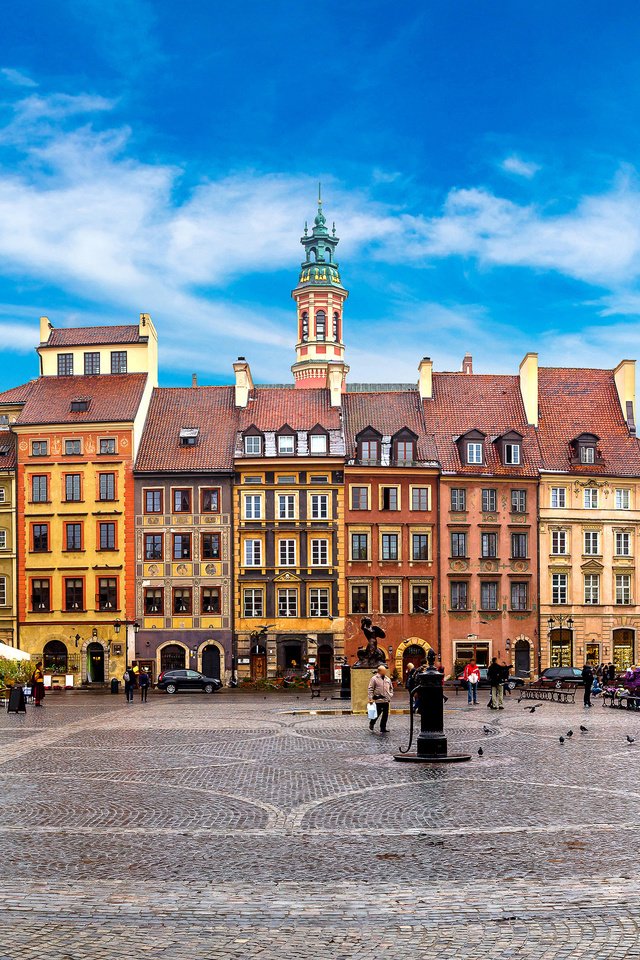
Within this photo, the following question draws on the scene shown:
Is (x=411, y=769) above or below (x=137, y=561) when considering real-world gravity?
below

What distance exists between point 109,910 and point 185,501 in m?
54.1

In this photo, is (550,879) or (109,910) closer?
(109,910)

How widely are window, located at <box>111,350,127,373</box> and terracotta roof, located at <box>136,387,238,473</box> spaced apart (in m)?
2.43

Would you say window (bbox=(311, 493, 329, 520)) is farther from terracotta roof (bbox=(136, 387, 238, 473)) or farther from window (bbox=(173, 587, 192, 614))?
window (bbox=(173, 587, 192, 614))

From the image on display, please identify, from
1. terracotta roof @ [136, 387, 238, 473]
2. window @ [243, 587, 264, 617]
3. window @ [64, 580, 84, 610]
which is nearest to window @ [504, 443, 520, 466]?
terracotta roof @ [136, 387, 238, 473]

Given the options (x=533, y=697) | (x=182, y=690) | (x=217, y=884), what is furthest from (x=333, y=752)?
(x=182, y=690)

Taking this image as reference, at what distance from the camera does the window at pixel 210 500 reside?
65312 mm

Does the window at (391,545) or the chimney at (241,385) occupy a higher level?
the chimney at (241,385)

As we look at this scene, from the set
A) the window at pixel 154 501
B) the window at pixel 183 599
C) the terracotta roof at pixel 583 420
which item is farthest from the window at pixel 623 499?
the window at pixel 154 501

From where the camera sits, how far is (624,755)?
82.1ft

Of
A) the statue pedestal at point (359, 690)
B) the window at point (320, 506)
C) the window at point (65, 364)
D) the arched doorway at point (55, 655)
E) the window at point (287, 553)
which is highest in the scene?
the window at point (65, 364)

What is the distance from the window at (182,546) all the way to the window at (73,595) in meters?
5.57

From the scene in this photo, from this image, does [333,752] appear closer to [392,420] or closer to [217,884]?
[217,884]

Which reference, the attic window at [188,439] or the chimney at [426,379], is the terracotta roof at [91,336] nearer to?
the attic window at [188,439]
